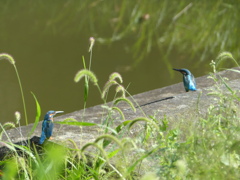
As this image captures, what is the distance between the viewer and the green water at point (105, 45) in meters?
5.86

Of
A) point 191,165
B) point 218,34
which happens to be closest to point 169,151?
point 191,165

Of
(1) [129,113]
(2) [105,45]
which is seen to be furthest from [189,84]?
(2) [105,45]

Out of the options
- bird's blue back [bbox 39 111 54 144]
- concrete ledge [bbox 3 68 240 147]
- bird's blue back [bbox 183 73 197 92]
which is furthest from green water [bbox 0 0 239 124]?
bird's blue back [bbox 39 111 54 144]

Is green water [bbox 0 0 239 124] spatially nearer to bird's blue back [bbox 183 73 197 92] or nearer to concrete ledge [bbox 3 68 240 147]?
bird's blue back [bbox 183 73 197 92]

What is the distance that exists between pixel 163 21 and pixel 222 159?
16.2 feet

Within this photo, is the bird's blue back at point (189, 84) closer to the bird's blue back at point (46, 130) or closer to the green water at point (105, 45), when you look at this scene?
the bird's blue back at point (46, 130)

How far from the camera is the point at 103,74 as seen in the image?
6.08 meters

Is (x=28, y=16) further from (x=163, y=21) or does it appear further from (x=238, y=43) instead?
(x=238, y=43)

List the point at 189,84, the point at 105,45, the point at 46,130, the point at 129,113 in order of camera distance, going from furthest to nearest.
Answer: the point at 105,45 → the point at 189,84 → the point at 129,113 → the point at 46,130

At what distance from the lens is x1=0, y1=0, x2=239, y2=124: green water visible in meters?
5.86

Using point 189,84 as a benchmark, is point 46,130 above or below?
above

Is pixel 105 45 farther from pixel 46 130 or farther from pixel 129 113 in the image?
pixel 46 130

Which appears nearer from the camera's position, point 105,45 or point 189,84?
point 189,84

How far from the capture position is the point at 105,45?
6.73 meters
